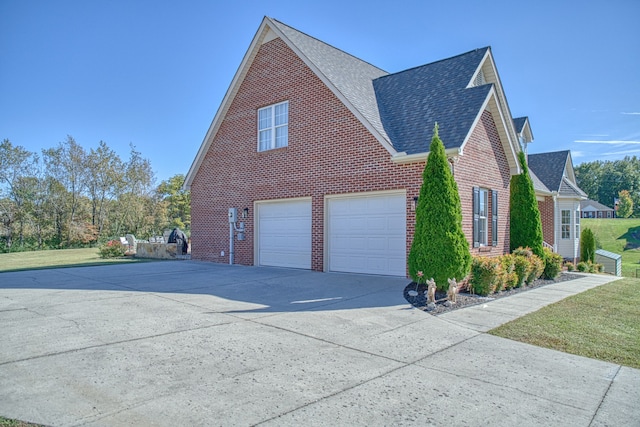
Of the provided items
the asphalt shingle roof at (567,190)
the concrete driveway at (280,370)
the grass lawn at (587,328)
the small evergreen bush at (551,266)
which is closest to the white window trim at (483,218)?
the small evergreen bush at (551,266)

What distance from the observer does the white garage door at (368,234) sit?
10570mm

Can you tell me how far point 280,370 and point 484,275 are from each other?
255 inches

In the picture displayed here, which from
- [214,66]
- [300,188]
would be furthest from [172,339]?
[214,66]

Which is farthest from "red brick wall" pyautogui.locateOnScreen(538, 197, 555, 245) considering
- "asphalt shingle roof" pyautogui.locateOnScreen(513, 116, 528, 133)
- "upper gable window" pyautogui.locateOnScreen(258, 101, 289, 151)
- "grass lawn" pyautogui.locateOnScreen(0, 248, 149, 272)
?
"grass lawn" pyautogui.locateOnScreen(0, 248, 149, 272)

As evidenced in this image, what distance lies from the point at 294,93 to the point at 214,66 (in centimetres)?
525

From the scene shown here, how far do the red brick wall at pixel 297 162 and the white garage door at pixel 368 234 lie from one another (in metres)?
0.34

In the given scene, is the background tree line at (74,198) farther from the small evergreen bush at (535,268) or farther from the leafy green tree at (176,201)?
the small evergreen bush at (535,268)

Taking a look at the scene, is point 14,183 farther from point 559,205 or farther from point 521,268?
point 559,205

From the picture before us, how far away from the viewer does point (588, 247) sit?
63.1ft

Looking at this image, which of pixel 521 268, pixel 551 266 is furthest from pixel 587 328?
pixel 551 266

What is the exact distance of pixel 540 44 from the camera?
1173cm

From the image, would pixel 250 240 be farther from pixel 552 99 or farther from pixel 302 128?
pixel 552 99

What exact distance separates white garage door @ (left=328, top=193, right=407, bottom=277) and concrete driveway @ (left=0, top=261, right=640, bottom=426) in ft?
10.6

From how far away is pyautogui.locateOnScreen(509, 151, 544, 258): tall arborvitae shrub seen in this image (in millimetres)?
12711
